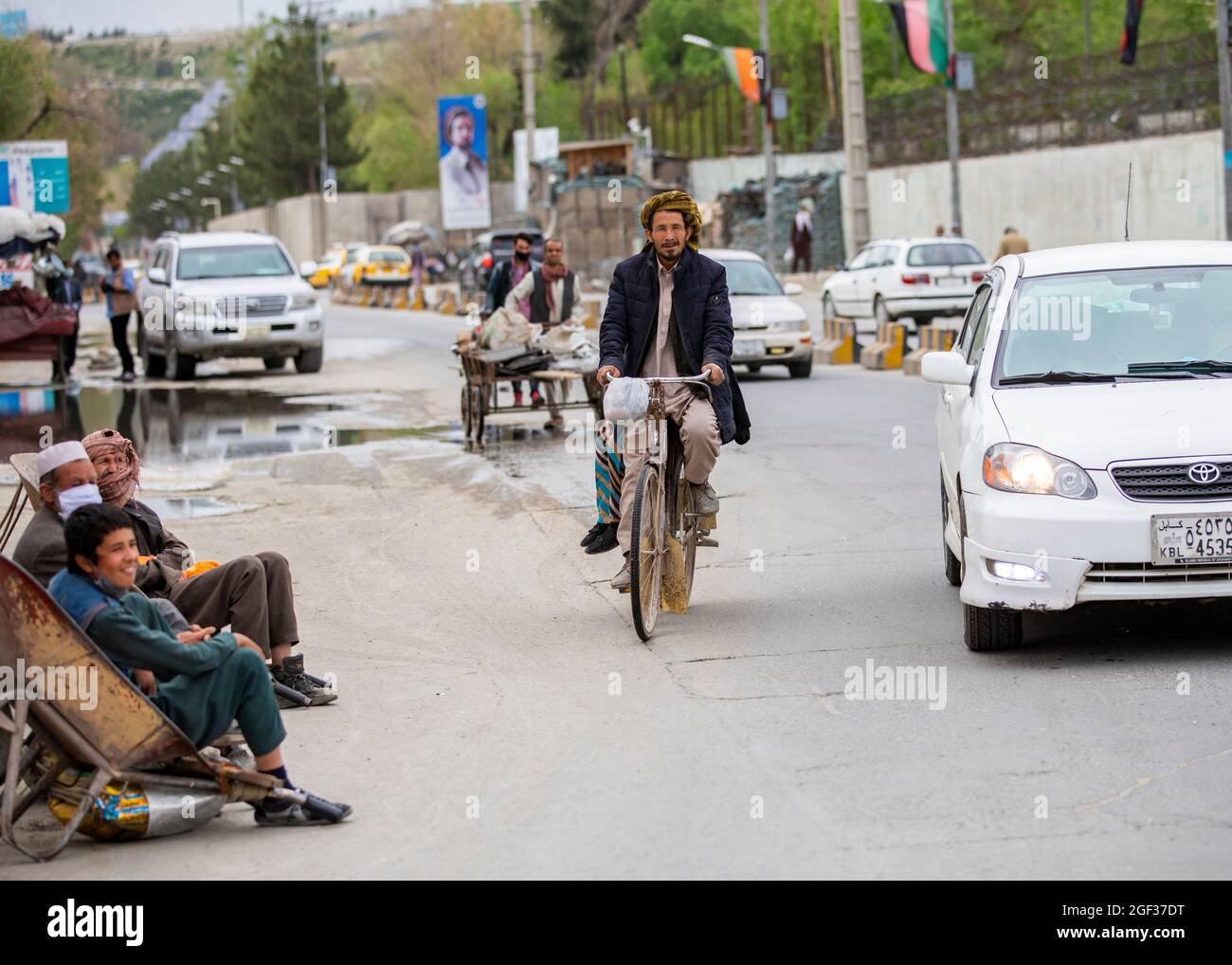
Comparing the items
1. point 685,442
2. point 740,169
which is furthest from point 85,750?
point 740,169

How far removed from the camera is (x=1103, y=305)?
822 cm

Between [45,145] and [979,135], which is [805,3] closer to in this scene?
[979,135]

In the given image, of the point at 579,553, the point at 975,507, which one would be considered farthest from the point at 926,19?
the point at 975,507

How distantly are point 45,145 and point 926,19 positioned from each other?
60.8 feet

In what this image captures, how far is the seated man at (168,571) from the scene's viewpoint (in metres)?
6.25

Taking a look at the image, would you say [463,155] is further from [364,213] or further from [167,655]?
[167,655]

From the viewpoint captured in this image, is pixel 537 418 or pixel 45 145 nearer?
pixel 537 418

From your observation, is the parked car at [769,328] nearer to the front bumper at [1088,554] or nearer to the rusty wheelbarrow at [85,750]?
the front bumper at [1088,554]

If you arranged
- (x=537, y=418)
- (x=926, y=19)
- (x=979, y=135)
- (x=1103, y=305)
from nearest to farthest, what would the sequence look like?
(x=1103, y=305), (x=537, y=418), (x=926, y=19), (x=979, y=135)

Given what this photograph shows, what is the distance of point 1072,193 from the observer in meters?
43.8

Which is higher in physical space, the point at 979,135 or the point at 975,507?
the point at 979,135

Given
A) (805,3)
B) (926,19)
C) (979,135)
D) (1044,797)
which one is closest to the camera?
(1044,797)

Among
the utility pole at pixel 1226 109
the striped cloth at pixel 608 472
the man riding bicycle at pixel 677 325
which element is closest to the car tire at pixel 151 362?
the utility pole at pixel 1226 109
